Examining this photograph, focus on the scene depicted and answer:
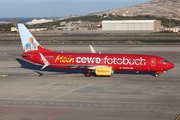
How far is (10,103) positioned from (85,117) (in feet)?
33.6

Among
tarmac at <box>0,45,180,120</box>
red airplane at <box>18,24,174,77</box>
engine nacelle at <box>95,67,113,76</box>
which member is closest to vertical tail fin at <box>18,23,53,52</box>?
red airplane at <box>18,24,174,77</box>

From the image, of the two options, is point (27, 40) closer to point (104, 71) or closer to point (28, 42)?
point (28, 42)

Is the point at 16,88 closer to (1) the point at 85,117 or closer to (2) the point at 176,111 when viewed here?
(1) the point at 85,117

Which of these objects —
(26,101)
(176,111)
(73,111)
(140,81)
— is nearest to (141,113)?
(176,111)

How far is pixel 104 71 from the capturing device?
58.2 metres

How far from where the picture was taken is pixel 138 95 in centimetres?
4584

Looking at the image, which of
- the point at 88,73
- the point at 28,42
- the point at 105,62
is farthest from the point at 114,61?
the point at 28,42

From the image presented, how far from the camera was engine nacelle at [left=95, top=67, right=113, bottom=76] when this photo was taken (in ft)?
190

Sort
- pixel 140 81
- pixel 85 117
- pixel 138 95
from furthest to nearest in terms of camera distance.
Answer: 1. pixel 140 81
2. pixel 138 95
3. pixel 85 117

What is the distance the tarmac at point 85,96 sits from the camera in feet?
123

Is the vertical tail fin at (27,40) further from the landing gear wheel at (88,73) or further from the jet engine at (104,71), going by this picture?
the jet engine at (104,71)

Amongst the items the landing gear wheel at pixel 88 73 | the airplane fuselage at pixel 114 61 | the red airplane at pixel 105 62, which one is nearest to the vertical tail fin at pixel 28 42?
the red airplane at pixel 105 62

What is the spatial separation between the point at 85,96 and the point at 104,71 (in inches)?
516

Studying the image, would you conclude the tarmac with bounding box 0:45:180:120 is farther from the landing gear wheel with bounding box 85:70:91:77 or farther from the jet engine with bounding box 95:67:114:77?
the landing gear wheel with bounding box 85:70:91:77
